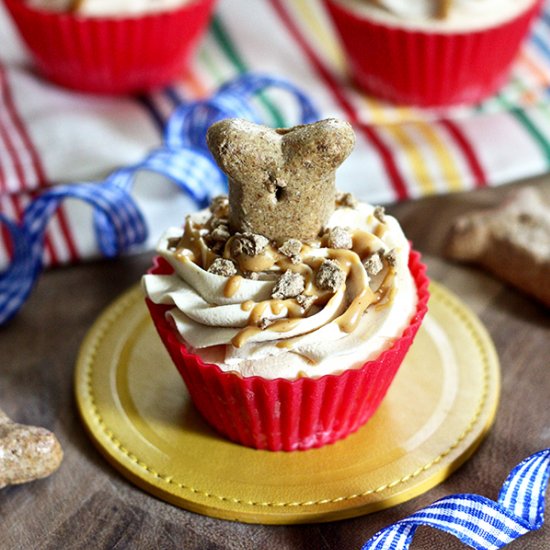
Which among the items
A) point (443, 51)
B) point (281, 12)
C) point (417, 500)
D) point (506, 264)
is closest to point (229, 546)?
point (417, 500)

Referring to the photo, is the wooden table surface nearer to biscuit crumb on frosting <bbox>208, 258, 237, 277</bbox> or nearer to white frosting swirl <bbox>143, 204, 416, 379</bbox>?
white frosting swirl <bbox>143, 204, 416, 379</bbox>

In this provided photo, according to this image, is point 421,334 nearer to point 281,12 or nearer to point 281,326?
point 281,326

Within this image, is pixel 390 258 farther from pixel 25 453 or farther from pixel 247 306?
pixel 25 453

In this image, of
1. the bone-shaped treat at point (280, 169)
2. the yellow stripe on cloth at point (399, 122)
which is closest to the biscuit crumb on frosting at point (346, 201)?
the bone-shaped treat at point (280, 169)

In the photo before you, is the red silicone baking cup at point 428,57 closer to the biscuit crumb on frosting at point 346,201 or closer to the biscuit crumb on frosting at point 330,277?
the biscuit crumb on frosting at point 346,201

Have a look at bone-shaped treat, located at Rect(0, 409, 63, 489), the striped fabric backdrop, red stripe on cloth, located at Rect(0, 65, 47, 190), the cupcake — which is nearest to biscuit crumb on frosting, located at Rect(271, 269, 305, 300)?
the cupcake

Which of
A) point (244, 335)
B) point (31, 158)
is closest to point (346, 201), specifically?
point (244, 335)
